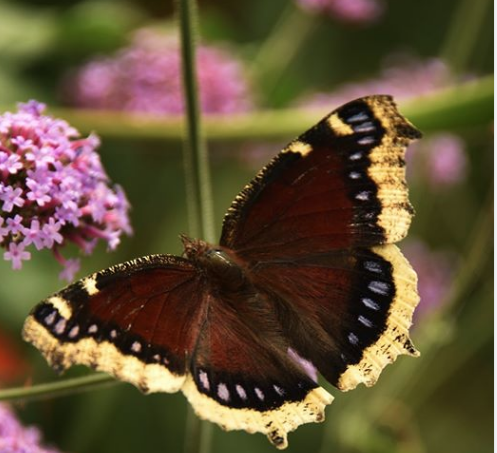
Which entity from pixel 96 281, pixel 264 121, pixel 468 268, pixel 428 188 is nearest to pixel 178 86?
pixel 264 121

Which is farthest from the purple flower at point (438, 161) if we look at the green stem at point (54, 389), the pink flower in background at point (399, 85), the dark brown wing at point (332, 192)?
the green stem at point (54, 389)

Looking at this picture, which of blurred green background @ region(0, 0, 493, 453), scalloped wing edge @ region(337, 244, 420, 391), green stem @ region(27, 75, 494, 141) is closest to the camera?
scalloped wing edge @ region(337, 244, 420, 391)

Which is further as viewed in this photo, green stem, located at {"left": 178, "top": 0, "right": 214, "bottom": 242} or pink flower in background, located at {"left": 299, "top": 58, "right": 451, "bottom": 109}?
pink flower in background, located at {"left": 299, "top": 58, "right": 451, "bottom": 109}

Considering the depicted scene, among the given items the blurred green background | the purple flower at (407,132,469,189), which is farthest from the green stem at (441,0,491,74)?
the purple flower at (407,132,469,189)

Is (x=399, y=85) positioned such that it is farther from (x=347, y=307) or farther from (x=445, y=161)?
(x=347, y=307)

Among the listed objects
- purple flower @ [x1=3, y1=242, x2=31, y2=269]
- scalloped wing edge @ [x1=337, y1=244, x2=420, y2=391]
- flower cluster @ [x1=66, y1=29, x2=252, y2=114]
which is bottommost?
scalloped wing edge @ [x1=337, y1=244, x2=420, y2=391]

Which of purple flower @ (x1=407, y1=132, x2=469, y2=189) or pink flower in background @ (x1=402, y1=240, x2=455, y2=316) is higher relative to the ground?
purple flower @ (x1=407, y1=132, x2=469, y2=189)

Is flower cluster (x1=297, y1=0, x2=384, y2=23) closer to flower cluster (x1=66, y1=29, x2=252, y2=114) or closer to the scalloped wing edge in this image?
flower cluster (x1=66, y1=29, x2=252, y2=114)
